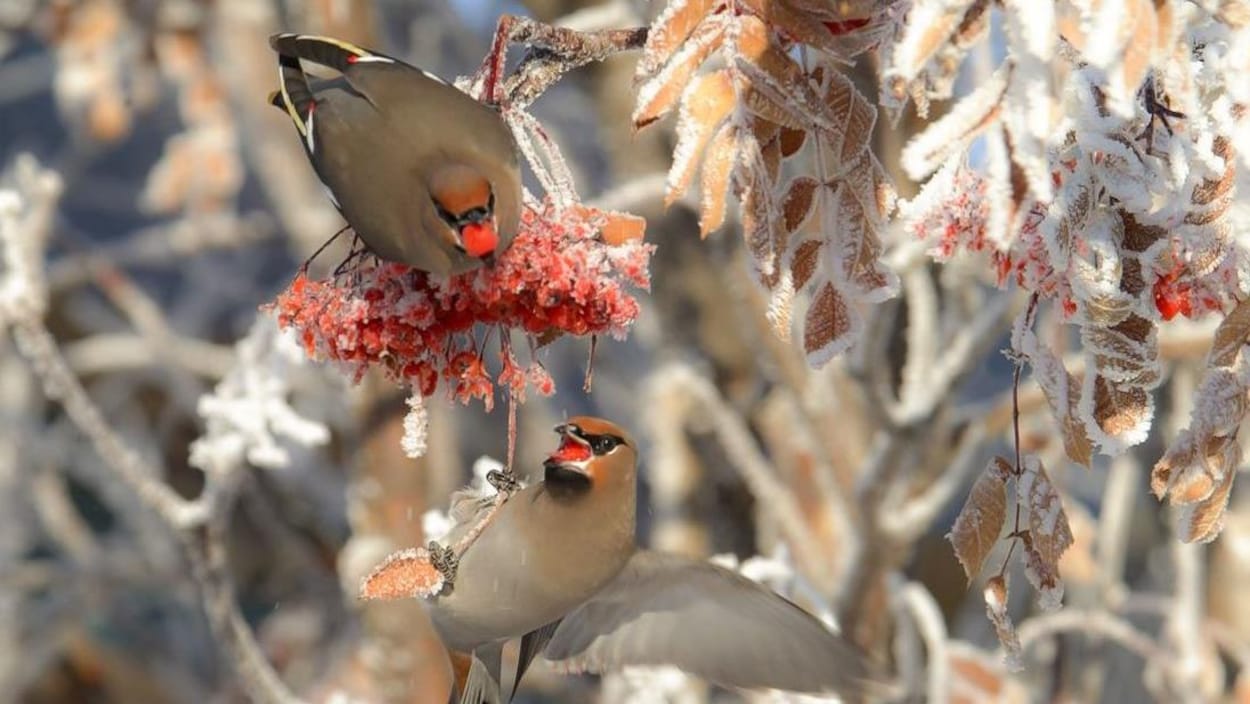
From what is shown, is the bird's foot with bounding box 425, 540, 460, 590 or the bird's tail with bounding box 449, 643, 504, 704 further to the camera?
the bird's tail with bounding box 449, 643, 504, 704

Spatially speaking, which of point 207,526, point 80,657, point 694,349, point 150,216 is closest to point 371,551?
point 207,526

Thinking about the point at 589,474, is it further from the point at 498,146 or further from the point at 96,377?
the point at 96,377

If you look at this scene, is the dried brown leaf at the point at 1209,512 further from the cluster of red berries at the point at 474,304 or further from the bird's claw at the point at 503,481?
the bird's claw at the point at 503,481

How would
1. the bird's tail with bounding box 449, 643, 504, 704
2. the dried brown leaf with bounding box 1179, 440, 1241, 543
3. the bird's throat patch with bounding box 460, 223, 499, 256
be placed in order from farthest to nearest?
1. the bird's tail with bounding box 449, 643, 504, 704
2. the dried brown leaf with bounding box 1179, 440, 1241, 543
3. the bird's throat patch with bounding box 460, 223, 499, 256

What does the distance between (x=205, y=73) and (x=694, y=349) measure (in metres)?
1.72

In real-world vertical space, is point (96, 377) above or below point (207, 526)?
below

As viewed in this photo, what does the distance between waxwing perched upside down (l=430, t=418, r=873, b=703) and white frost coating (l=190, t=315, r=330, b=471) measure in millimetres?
980

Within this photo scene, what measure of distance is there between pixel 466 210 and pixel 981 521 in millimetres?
465

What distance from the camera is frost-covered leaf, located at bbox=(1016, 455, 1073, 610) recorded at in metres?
1.12

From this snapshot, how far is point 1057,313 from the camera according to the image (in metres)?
1.16

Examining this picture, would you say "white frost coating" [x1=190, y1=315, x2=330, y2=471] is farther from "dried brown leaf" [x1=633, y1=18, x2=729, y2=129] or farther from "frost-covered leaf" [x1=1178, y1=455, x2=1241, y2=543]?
"frost-covered leaf" [x1=1178, y1=455, x2=1241, y2=543]

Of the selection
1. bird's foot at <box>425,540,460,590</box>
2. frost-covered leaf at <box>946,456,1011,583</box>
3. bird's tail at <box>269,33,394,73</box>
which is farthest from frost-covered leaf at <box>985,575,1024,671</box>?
bird's tail at <box>269,33,394,73</box>

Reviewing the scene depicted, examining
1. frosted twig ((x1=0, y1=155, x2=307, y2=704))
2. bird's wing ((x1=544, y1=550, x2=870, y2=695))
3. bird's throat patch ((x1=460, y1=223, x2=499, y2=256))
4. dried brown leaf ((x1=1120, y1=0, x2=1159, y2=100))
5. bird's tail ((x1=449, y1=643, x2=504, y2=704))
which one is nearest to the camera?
dried brown leaf ((x1=1120, y1=0, x2=1159, y2=100))

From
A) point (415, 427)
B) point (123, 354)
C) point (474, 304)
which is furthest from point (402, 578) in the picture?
point (123, 354)
